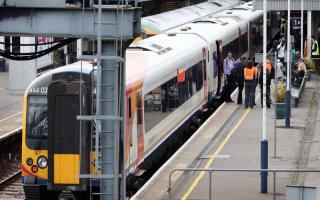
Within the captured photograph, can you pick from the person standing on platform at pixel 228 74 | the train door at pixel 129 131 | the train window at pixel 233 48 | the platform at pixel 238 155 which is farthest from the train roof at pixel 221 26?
the train door at pixel 129 131

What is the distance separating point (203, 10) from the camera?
1770 inches

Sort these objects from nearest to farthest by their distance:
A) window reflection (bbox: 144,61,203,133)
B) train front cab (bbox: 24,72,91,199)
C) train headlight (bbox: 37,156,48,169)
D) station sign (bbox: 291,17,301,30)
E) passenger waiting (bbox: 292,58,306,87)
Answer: train front cab (bbox: 24,72,91,199) < train headlight (bbox: 37,156,48,169) < window reflection (bbox: 144,61,203,133) < passenger waiting (bbox: 292,58,306,87) < station sign (bbox: 291,17,301,30)

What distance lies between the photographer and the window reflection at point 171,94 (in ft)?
66.5

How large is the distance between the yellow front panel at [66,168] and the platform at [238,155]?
1.49 meters

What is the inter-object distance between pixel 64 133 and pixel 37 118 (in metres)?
0.95

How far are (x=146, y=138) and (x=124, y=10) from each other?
6115 mm

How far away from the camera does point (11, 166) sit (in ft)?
78.8

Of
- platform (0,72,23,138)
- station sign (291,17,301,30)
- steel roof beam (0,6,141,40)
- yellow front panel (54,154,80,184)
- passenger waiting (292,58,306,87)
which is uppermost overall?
steel roof beam (0,6,141,40)

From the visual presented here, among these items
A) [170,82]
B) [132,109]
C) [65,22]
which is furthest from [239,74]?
[65,22]

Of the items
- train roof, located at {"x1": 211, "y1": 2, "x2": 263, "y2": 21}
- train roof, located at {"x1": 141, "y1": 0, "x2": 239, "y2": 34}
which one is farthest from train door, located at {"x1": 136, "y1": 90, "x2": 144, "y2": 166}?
train roof, located at {"x1": 211, "y1": 2, "x2": 263, "y2": 21}

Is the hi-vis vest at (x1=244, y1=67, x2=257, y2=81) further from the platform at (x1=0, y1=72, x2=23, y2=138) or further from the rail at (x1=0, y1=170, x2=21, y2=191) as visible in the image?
the rail at (x1=0, y1=170, x2=21, y2=191)

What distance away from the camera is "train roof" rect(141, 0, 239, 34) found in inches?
1347

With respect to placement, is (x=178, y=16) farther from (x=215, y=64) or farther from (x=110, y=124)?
(x=110, y=124)

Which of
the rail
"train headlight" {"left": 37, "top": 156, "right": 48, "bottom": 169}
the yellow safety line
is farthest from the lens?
the rail
